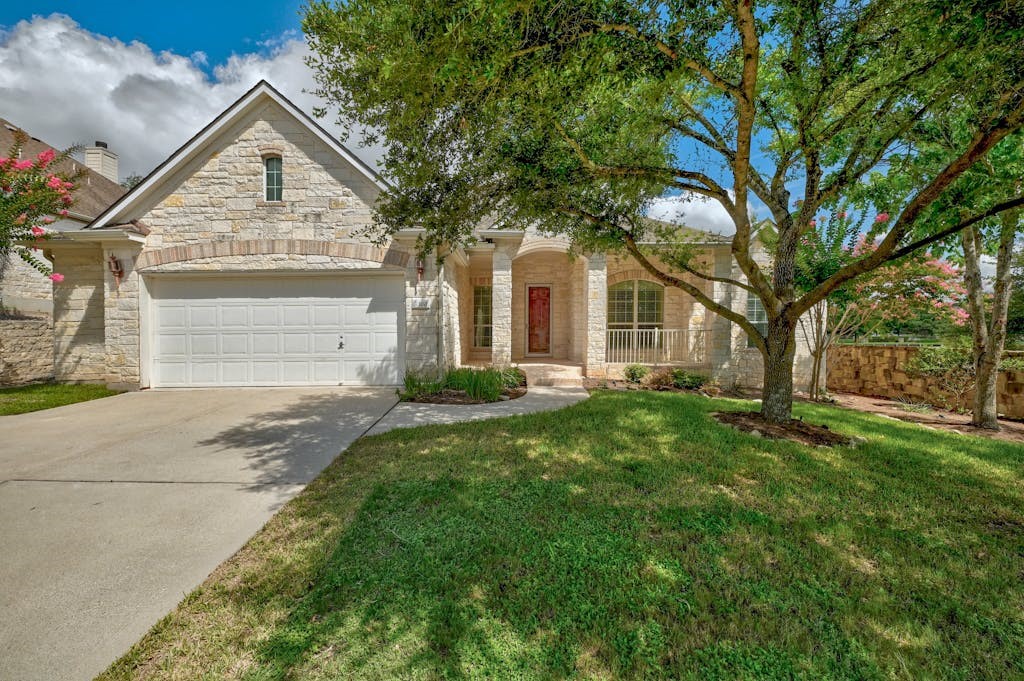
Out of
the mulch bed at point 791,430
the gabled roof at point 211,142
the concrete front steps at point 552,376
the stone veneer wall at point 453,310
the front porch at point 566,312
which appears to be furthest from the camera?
the front porch at point 566,312

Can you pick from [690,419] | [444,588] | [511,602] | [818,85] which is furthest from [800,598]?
[818,85]

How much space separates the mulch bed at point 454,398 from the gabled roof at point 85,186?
13.4 m

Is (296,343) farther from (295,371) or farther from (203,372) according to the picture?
(203,372)

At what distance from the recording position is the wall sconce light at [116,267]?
8.49 m

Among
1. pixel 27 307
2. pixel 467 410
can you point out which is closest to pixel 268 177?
pixel 467 410

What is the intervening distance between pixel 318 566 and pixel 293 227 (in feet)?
25.9

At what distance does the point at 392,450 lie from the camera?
462 centimetres

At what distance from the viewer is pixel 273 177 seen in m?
8.59

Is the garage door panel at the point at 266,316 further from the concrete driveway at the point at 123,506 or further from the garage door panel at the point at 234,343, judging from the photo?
the concrete driveway at the point at 123,506

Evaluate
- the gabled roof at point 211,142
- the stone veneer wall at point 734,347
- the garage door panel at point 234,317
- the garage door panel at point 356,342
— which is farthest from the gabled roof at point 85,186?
the stone veneer wall at point 734,347

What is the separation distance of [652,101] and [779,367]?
148 inches

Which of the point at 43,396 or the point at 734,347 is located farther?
the point at 734,347

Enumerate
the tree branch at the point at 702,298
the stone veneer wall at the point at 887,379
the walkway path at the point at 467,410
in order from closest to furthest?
1. the tree branch at the point at 702,298
2. the walkway path at the point at 467,410
3. the stone veneer wall at the point at 887,379

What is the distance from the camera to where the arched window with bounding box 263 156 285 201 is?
28.1ft
